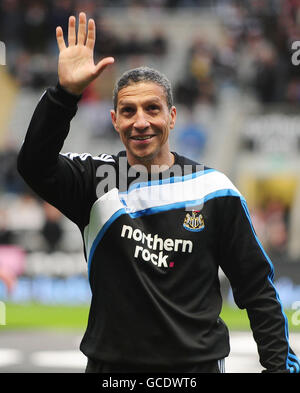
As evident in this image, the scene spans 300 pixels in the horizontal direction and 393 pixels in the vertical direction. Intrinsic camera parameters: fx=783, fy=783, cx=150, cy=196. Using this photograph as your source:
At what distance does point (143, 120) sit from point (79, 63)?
412 millimetres

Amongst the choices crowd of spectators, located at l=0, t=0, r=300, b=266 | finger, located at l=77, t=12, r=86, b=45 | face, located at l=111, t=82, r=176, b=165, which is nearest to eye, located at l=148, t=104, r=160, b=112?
face, located at l=111, t=82, r=176, b=165

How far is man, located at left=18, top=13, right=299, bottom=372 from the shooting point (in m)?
3.57

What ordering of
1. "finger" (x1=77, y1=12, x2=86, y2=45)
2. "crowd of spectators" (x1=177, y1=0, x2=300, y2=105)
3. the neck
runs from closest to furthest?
"finger" (x1=77, y1=12, x2=86, y2=45) → the neck → "crowd of spectators" (x1=177, y1=0, x2=300, y2=105)

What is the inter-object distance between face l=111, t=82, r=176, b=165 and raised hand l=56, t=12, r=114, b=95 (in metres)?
0.28

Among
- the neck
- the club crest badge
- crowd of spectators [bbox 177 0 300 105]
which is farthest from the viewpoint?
crowd of spectators [bbox 177 0 300 105]

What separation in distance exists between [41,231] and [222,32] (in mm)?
9350

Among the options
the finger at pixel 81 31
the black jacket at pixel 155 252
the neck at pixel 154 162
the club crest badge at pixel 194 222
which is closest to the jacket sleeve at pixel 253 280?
the black jacket at pixel 155 252

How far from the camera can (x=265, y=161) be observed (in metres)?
18.8

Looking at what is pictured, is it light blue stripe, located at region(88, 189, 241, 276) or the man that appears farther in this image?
light blue stripe, located at region(88, 189, 241, 276)

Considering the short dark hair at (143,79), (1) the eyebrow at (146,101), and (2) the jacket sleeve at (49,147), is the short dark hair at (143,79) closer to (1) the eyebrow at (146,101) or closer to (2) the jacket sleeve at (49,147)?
(1) the eyebrow at (146,101)

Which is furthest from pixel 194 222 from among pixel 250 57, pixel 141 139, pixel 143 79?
pixel 250 57

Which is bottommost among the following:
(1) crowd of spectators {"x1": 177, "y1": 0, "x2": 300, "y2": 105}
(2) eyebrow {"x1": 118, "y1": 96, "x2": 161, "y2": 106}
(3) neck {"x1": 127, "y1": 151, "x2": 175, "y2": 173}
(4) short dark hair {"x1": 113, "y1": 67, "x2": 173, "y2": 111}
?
(3) neck {"x1": 127, "y1": 151, "x2": 175, "y2": 173}

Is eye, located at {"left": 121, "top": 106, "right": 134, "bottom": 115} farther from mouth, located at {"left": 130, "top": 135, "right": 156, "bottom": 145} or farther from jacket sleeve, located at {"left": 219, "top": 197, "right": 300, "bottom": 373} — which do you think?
jacket sleeve, located at {"left": 219, "top": 197, "right": 300, "bottom": 373}
